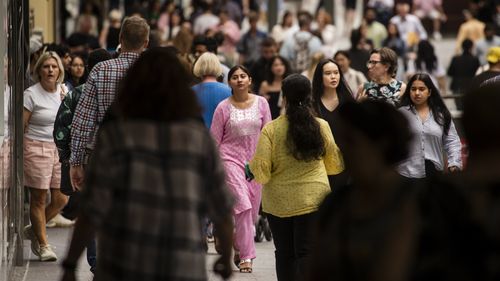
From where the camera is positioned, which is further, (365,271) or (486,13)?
(486,13)

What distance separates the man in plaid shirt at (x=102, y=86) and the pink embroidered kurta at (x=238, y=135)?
2100 millimetres

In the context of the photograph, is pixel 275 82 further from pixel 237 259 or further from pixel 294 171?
pixel 294 171

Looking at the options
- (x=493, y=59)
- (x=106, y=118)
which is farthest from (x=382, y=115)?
(x=493, y=59)

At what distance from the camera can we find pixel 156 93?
5.79 metres

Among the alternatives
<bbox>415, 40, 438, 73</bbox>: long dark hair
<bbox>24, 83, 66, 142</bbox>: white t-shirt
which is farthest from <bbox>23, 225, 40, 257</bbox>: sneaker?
<bbox>415, 40, 438, 73</bbox>: long dark hair

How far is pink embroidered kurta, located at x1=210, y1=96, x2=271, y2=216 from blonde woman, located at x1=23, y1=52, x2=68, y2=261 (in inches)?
56.9

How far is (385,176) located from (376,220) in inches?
6.6

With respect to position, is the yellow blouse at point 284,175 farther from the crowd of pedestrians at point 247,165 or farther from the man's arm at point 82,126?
the man's arm at point 82,126

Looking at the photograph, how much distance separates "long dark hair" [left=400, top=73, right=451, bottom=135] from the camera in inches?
421

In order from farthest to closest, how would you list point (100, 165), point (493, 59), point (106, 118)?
point (493, 59) < point (106, 118) < point (100, 165)

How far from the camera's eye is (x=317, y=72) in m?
11.4

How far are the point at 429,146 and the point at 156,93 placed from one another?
5.08 meters

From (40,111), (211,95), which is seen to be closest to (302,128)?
(211,95)

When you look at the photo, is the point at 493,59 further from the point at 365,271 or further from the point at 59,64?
the point at 365,271
